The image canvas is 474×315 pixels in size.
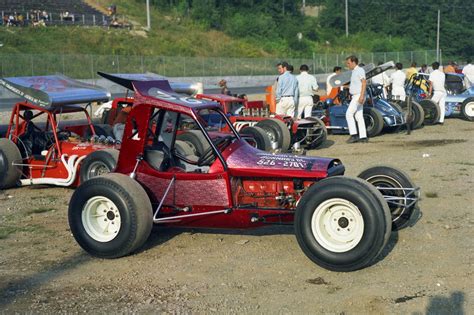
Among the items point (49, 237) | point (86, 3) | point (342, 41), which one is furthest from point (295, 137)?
point (342, 41)

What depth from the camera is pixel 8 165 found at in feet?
36.5

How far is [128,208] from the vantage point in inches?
273

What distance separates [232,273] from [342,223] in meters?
1.15

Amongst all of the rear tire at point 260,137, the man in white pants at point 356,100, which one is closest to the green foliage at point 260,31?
the man in white pants at point 356,100

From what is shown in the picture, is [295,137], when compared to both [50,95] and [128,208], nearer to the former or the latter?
[50,95]

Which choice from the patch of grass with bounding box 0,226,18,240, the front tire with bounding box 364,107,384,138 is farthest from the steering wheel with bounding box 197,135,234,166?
the front tire with bounding box 364,107,384,138

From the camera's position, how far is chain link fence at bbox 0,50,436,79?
42.9 metres

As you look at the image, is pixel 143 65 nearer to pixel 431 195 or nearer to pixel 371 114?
pixel 371 114

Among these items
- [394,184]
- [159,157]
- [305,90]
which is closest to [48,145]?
[159,157]

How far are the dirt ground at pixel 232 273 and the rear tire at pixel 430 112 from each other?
37.2ft

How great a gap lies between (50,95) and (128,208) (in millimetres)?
4973

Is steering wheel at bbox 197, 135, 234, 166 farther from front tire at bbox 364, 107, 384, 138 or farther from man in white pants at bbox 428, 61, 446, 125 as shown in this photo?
man in white pants at bbox 428, 61, 446, 125

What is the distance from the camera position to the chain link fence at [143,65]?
42938mm

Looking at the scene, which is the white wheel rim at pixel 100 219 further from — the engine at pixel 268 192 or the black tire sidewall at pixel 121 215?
the engine at pixel 268 192
